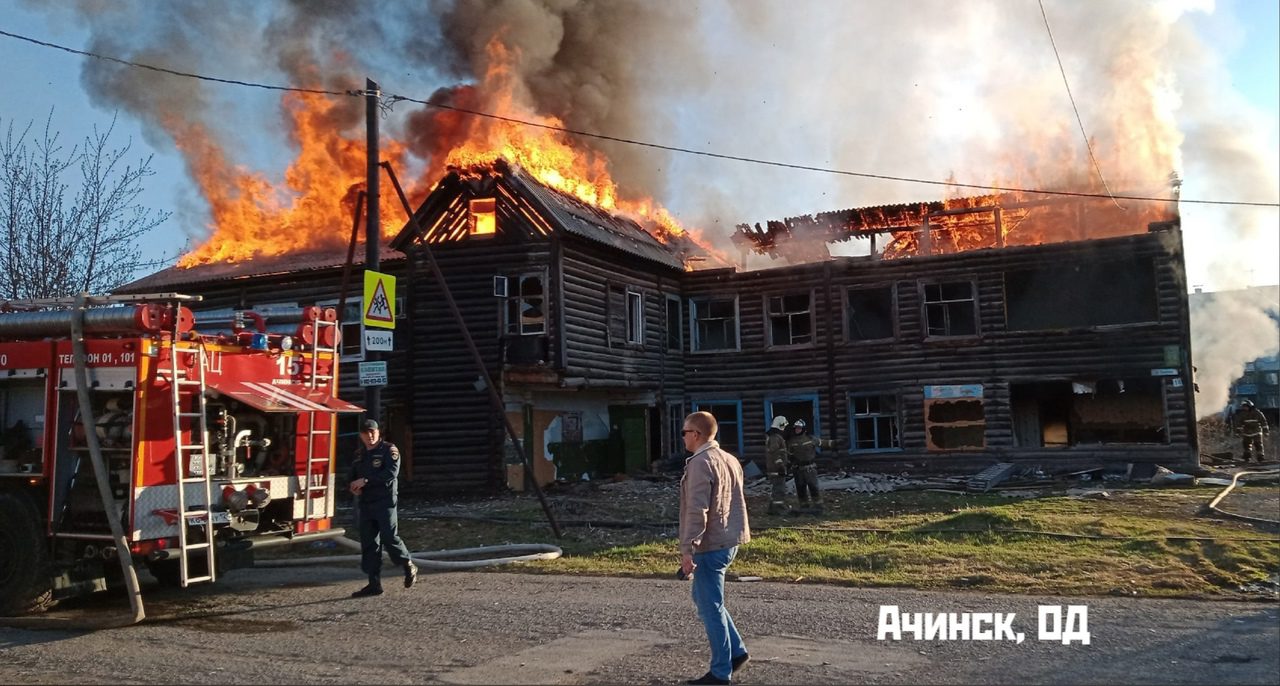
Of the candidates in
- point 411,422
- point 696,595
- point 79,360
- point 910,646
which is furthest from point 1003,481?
point 79,360

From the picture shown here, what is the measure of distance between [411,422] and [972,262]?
1401cm

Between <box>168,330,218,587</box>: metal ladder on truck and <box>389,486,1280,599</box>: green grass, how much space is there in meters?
3.35

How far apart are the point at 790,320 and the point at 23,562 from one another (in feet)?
62.4

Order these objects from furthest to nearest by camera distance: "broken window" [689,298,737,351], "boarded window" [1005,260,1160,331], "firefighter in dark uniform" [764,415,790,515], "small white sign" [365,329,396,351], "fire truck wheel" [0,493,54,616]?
"broken window" [689,298,737,351]
"boarded window" [1005,260,1160,331]
"firefighter in dark uniform" [764,415,790,515]
"small white sign" [365,329,396,351]
"fire truck wheel" [0,493,54,616]

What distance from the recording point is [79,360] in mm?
7844

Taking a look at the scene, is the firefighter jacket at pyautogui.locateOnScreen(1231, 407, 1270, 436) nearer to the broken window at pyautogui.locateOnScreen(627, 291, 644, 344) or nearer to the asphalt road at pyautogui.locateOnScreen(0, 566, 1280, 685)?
the broken window at pyautogui.locateOnScreen(627, 291, 644, 344)

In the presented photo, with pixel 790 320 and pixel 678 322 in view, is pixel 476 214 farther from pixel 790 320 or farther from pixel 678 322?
pixel 790 320

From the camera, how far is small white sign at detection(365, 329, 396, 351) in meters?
12.0

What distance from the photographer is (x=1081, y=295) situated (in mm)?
22469

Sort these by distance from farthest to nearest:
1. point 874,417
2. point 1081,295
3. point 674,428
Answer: point 674,428 → point 874,417 → point 1081,295

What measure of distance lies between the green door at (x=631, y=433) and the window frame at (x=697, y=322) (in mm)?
2612

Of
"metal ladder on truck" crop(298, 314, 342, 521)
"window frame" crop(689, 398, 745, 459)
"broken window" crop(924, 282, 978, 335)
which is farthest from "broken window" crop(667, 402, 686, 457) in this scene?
"metal ladder on truck" crop(298, 314, 342, 521)

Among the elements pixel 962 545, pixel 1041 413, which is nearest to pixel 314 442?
pixel 962 545

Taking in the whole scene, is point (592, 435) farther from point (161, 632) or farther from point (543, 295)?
point (161, 632)
